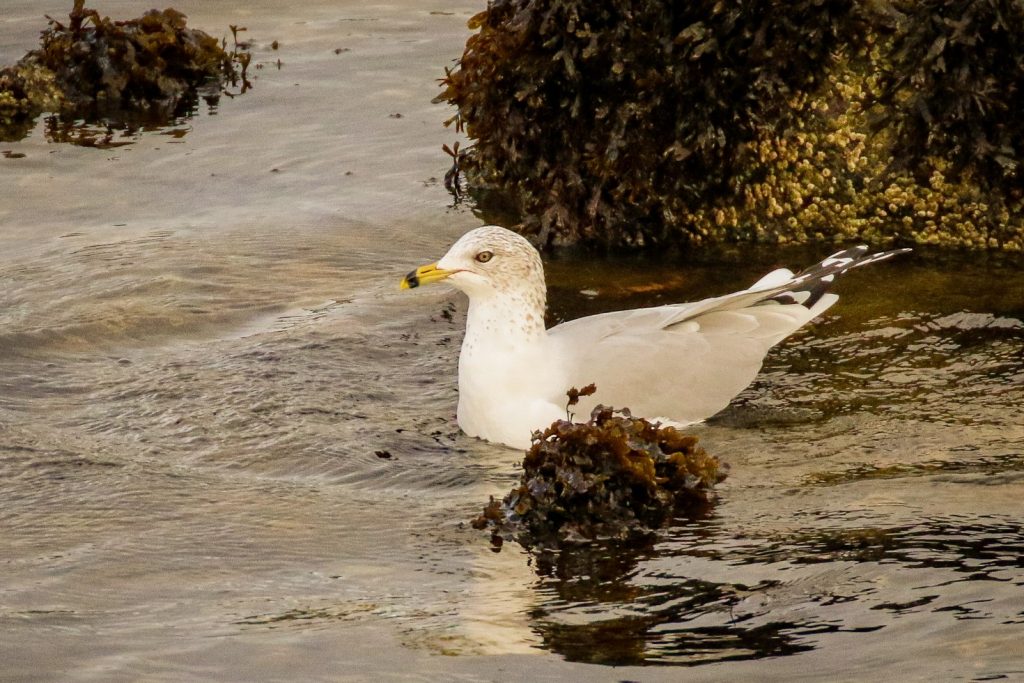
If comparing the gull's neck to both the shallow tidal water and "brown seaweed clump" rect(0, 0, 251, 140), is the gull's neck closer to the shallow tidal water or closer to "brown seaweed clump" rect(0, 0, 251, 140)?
the shallow tidal water

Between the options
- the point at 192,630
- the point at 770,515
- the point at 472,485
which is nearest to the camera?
the point at 192,630

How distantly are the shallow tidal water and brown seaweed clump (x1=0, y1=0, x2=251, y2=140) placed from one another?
1.23 meters

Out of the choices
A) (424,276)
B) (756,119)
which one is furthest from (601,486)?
(756,119)

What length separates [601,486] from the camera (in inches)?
203

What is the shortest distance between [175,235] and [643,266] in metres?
2.75

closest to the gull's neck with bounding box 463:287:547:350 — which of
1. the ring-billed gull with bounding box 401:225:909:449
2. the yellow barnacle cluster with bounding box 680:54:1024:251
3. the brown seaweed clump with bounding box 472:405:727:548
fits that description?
the ring-billed gull with bounding box 401:225:909:449

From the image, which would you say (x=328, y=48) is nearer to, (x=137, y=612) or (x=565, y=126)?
→ (x=565, y=126)

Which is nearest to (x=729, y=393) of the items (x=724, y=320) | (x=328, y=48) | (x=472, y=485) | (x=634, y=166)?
(x=724, y=320)

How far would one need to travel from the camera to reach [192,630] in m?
4.33

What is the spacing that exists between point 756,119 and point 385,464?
3.16 meters

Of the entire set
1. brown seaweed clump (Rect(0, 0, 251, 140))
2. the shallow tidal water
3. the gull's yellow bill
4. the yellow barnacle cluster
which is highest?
brown seaweed clump (Rect(0, 0, 251, 140))

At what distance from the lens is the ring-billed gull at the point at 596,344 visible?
20.3ft

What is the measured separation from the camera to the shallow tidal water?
418 centimetres

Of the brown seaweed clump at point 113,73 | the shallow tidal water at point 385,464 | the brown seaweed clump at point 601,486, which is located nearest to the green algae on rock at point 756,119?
the shallow tidal water at point 385,464
